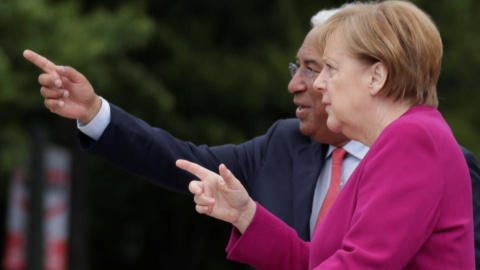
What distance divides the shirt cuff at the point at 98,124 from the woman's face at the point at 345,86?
928 millimetres

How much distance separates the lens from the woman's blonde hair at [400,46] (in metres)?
2.04

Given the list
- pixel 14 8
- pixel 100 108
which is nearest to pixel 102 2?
pixel 14 8

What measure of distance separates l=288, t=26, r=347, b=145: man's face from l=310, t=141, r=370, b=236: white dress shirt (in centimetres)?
5

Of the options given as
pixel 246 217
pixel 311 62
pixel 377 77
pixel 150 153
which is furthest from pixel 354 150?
pixel 377 77

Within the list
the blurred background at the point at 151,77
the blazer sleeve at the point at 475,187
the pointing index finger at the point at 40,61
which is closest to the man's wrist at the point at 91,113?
the pointing index finger at the point at 40,61

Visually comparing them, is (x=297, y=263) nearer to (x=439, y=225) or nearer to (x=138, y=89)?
(x=439, y=225)

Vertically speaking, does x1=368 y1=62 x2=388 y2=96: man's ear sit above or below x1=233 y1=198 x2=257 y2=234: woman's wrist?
above

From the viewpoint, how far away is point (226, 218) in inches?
86.7

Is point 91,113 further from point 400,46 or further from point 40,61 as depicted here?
point 400,46

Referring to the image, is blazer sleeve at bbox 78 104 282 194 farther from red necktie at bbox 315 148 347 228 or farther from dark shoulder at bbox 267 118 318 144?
red necktie at bbox 315 148 347 228

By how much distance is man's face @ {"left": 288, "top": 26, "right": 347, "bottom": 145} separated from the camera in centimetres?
323

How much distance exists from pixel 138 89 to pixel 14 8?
302cm

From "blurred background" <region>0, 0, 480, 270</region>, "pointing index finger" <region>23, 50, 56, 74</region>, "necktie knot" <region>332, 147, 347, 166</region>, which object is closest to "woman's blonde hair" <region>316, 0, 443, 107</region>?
"pointing index finger" <region>23, 50, 56, 74</region>

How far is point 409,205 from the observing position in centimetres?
185
